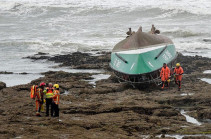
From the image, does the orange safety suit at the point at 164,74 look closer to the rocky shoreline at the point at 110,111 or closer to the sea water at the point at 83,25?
the rocky shoreline at the point at 110,111

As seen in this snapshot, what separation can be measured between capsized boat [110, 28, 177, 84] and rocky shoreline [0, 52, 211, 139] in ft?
1.70

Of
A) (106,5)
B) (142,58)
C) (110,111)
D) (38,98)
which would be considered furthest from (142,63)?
(106,5)

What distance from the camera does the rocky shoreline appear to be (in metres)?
9.23

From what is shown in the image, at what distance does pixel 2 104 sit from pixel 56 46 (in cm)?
2164

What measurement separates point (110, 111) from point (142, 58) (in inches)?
211

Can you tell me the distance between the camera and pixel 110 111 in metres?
11.6

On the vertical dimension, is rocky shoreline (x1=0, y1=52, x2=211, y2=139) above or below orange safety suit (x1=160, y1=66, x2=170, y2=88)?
below

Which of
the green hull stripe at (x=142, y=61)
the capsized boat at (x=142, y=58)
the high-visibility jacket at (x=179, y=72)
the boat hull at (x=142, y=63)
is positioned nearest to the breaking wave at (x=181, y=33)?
the capsized boat at (x=142, y=58)

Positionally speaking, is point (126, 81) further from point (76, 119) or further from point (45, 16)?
point (45, 16)

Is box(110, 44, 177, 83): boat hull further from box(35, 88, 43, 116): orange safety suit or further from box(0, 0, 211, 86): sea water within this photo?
box(35, 88, 43, 116): orange safety suit

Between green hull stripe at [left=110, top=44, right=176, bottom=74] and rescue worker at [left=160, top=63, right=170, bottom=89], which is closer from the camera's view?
rescue worker at [left=160, top=63, right=170, bottom=89]

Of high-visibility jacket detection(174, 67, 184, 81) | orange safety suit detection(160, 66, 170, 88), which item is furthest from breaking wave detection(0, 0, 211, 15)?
orange safety suit detection(160, 66, 170, 88)

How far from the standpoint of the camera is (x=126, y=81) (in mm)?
16453

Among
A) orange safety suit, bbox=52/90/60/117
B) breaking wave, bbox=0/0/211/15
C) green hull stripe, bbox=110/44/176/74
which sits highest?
breaking wave, bbox=0/0/211/15
